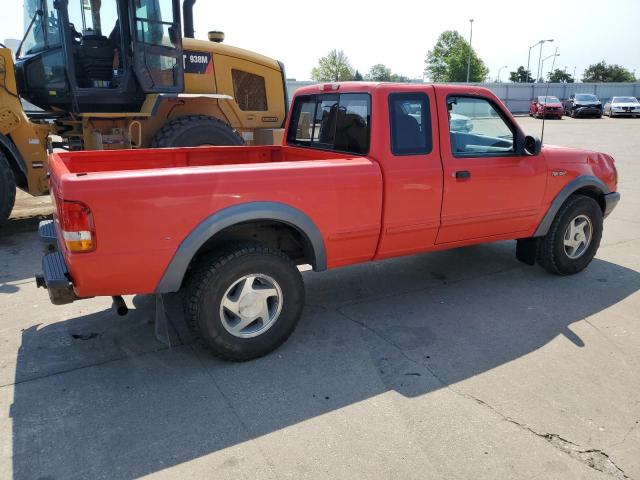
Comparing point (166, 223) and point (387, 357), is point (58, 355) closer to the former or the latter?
point (166, 223)

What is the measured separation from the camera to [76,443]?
2.75 m

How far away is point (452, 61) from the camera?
8738 cm

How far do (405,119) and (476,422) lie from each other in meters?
2.34

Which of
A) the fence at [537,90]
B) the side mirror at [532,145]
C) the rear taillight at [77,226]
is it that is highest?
the fence at [537,90]

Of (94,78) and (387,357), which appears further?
(94,78)

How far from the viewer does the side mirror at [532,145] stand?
4.53m

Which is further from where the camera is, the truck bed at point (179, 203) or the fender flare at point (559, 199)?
the fender flare at point (559, 199)

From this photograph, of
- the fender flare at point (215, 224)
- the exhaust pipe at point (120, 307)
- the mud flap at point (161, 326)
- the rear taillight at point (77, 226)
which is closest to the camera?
the rear taillight at point (77, 226)

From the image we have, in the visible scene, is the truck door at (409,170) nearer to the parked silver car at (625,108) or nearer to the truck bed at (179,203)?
the truck bed at (179,203)

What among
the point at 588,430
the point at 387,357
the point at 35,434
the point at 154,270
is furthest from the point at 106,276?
the point at 588,430

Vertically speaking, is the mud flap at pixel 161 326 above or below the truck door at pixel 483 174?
below

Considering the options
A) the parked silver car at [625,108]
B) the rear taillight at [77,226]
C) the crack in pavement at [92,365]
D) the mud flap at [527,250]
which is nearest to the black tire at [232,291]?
the crack in pavement at [92,365]

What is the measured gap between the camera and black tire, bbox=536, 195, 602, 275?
511cm

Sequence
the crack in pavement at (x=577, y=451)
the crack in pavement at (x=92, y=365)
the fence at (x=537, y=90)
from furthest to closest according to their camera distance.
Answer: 1. the fence at (x=537, y=90)
2. the crack in pavement at (x=92, y=365)
3. the crack in pavement at (x=577, y=451)
